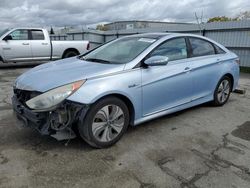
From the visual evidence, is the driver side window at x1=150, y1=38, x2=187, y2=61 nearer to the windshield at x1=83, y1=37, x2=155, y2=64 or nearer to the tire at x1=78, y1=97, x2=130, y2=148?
the windshield at x1=83, y1=37, x2=155, y2=64

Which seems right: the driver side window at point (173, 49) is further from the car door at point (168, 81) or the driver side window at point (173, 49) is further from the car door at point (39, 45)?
the car door at point (39, 45)

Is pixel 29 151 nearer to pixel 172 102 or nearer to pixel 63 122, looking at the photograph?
pixel 63 122

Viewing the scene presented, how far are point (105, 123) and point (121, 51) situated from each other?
54.0 inches

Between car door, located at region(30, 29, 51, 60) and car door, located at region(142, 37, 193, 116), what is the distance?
8120 millimetres

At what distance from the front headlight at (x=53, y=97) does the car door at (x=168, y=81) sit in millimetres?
1077

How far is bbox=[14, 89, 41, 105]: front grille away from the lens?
315 cm

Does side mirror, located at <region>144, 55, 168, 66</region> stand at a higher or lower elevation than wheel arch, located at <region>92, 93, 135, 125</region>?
higher

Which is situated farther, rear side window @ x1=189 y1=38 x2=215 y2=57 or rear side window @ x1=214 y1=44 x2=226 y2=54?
rear side window @ x1=214 y1=44 x2=226 y2=54

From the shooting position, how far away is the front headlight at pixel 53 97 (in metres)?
2.96

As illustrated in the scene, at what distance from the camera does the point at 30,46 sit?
423 inches

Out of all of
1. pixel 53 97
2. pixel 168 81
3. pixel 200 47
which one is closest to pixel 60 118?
pixel 53 97

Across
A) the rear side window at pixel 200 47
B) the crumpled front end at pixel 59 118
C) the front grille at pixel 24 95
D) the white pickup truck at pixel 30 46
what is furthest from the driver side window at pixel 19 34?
the crumpled front end at pixel 59 118

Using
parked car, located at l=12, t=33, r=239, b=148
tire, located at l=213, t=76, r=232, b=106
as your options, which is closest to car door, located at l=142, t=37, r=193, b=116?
parked car, located at l=12, t=33, r=239, b=148

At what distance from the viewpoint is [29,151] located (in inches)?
127
